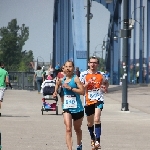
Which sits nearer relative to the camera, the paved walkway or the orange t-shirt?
the orange t-shirt

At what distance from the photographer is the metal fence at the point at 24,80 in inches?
1973

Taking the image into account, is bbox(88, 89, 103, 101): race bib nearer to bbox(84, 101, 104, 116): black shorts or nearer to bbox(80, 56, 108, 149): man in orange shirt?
bbox(80, 56, 108, 149): man in orange shirt

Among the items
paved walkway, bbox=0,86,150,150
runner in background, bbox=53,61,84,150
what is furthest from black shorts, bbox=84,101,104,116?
runner in background, bbox=53,61,84,150

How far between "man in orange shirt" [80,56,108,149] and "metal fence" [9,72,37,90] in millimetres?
34630

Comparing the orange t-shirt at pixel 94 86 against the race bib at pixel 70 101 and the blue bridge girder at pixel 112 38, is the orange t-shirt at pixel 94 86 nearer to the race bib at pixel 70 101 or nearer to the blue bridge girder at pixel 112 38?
the race bib at pixel 70 101

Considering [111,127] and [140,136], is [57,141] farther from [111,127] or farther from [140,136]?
[111,127]

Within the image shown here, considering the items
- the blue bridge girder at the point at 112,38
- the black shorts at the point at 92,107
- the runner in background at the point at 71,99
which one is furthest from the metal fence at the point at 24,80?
the runner in background at the point at 71,99

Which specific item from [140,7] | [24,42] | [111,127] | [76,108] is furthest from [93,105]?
[24,42]

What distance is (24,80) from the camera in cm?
5053

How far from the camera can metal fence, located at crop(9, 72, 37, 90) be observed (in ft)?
164

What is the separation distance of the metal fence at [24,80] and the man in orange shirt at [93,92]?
34.6 metres

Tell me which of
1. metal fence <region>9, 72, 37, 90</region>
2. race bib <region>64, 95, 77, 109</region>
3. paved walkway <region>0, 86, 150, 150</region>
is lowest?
paved walkway <region>0, 86, 150, 150</region>

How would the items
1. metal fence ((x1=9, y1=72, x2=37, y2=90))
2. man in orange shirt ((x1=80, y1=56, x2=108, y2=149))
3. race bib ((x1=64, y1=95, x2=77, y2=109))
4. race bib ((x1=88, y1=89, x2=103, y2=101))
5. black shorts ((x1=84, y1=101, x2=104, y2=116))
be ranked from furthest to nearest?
metal fence ((x1=9, y1=72, x2=37, y2=90)) → black shorts ((x1=84, y1=101, x2=104, y2=116)) → race bib ((x1=88, y1=89, x2=103, y2=101)) → man in orange shirt ((x1=80, y1=56, x2=108, y2=149)) → race bib ((x1=64, y1=95, x2=77, y2=109))

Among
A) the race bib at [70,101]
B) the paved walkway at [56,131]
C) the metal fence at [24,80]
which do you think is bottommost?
the paved walkway at [56,131]
